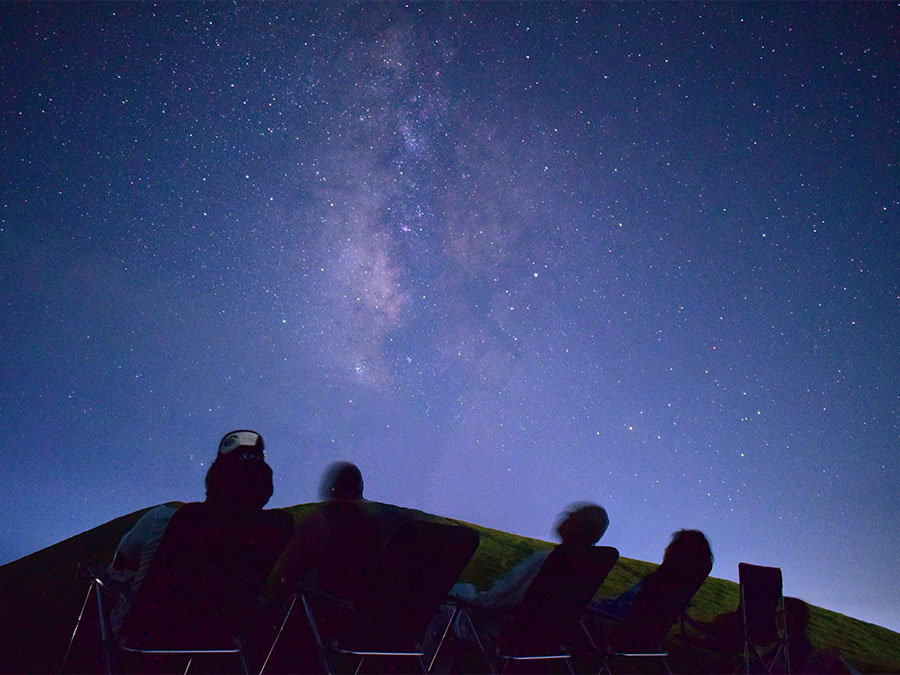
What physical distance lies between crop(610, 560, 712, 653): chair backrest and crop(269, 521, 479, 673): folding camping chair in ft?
5.47

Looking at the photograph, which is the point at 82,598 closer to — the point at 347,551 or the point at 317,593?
the point at 347,551

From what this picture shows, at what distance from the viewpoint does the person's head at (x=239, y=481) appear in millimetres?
2703

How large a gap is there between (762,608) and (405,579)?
4324 millimetres

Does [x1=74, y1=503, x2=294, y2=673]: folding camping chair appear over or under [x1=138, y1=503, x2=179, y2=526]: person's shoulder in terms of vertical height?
under

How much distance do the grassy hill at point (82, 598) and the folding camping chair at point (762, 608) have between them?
0.81m

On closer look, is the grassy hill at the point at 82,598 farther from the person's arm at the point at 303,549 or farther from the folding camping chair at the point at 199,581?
the folding camping chair at the point at 199,581

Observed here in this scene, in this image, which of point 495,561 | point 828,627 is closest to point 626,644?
point 495,561

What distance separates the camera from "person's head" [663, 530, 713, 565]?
4.59 metres

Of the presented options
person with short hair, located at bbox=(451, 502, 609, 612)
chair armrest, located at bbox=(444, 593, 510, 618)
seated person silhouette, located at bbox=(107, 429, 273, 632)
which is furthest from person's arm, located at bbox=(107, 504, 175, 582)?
person with short hair, located at bbox=(451, 502, 609, 612)

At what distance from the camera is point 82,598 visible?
5.28 metres

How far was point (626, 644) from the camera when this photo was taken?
380cm

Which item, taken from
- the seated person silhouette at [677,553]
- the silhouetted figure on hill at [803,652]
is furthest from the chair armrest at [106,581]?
the silhouetted figure on hill at [803,652]

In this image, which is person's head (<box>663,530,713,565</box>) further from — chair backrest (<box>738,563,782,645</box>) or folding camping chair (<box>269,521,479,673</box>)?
folding camping chair (<box>269,521,479,673</box>)

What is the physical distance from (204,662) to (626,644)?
9.72 ft
